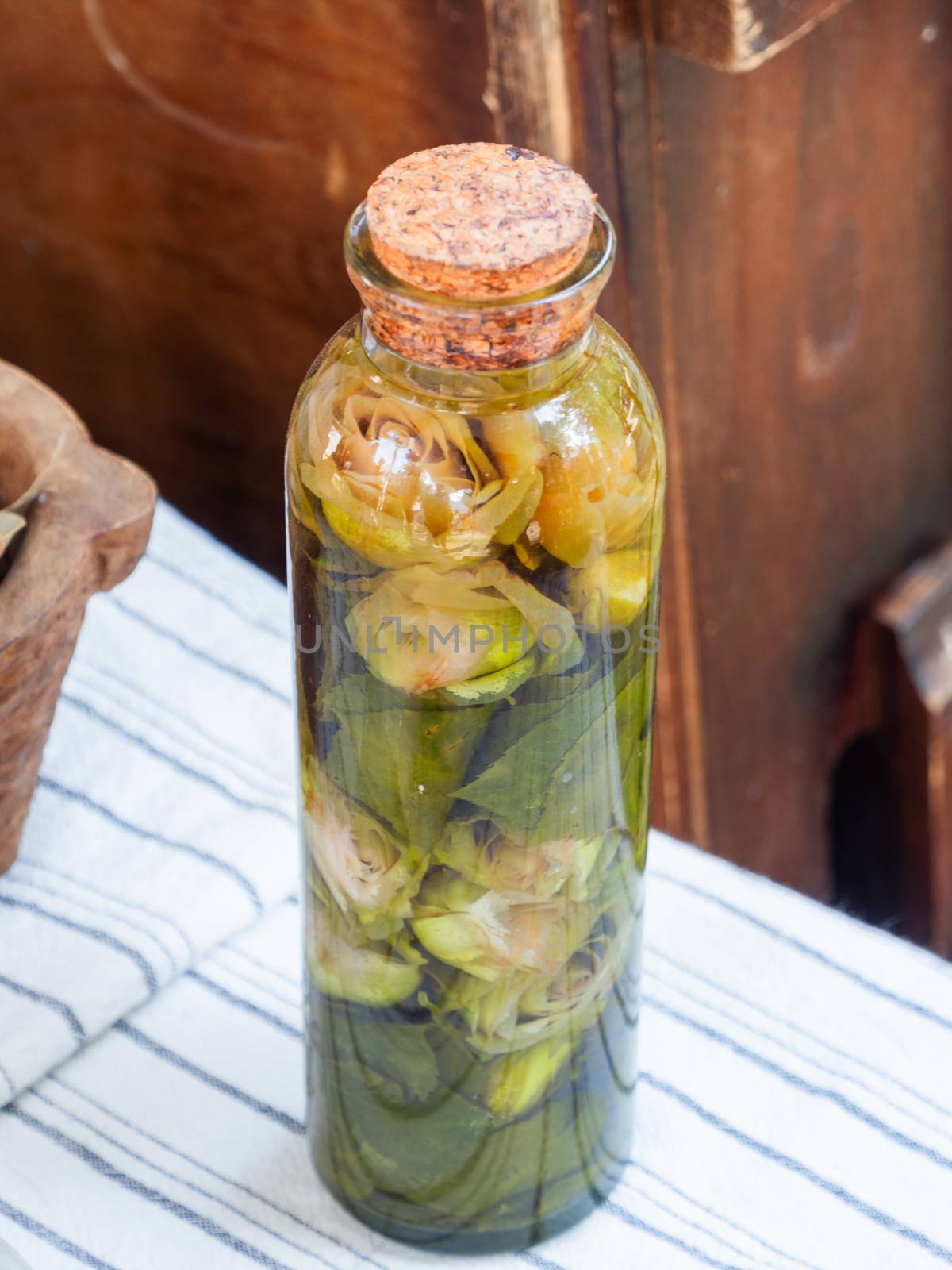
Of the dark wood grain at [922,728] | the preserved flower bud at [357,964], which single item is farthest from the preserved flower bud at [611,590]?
the dark wood grain at [922,728]

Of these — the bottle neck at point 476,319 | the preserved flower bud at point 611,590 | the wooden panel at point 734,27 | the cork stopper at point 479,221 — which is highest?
the cork stopper at point 479,221

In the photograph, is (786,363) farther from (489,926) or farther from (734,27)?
(489,926)

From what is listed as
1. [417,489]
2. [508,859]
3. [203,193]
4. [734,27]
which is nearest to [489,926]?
[508,859]

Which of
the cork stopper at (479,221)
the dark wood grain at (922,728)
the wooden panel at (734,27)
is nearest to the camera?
the cork stopper at (479,221)

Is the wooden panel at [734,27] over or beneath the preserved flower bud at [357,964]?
over

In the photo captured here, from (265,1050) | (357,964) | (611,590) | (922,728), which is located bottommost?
(922,728)

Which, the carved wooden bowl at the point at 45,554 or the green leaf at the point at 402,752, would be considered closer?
the green leaf at the point at 402,752

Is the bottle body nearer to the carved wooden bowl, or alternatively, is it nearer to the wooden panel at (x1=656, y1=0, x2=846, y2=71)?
the carved wooden bowl

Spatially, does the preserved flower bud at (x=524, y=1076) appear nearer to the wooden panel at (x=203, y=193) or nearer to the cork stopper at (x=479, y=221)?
the cork stopper at (x=479, y=221)
